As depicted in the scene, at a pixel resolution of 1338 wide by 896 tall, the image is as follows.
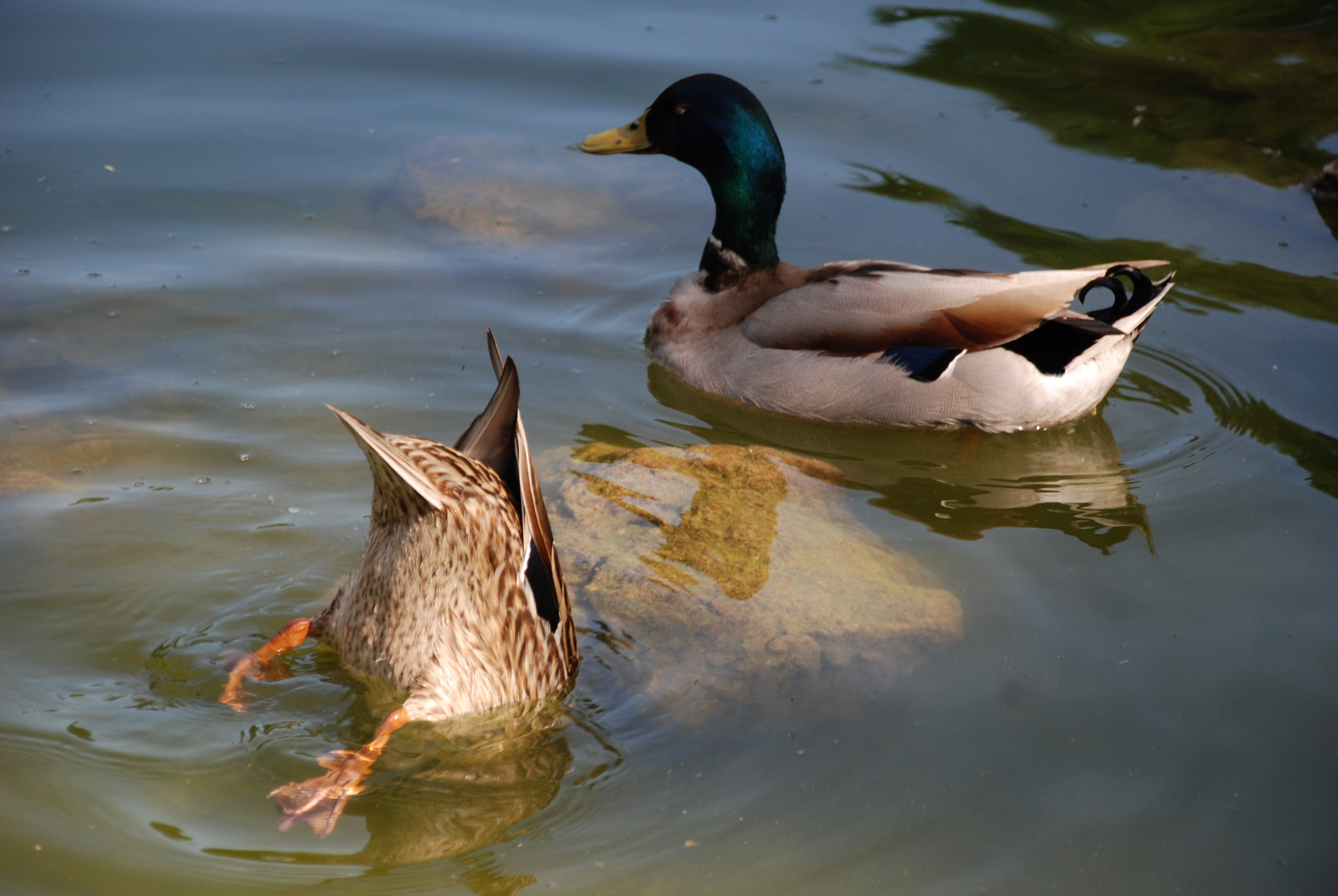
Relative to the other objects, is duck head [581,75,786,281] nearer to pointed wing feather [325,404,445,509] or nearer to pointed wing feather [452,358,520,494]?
pointed wing feather [452,358,520,494]

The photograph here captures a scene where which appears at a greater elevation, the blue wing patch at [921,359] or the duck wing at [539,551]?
the duck wing at [539,551]

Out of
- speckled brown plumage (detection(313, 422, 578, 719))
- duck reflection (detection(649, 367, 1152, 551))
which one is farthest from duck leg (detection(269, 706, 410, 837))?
duck reflection (detection(649, 367, 1152, 551))

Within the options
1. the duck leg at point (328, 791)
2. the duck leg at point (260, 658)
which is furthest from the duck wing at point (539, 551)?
the duck leg at point (260, 658)

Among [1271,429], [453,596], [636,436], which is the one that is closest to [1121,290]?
[1271,429]

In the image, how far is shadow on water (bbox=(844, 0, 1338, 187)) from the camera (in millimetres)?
8305

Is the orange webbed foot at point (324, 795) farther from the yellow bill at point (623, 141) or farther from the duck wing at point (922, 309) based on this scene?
the yellow bill at point (623, 141)

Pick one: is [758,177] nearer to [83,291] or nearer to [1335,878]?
[83,291]

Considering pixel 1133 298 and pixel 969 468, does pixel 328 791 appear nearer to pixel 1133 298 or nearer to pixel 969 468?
pixel 969 468

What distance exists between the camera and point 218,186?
725 cm

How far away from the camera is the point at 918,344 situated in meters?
5.86

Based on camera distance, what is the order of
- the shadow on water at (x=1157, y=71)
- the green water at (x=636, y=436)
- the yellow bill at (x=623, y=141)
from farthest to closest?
1. the shadow on water at (x=1157, y=71)
2. the yellow bill at (x=623, y=141)
3. the green water at (x=636, y=436)

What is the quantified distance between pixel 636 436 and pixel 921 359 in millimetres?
1416

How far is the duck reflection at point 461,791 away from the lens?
309cm

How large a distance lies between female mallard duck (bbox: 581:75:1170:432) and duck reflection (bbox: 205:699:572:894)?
2710mm
